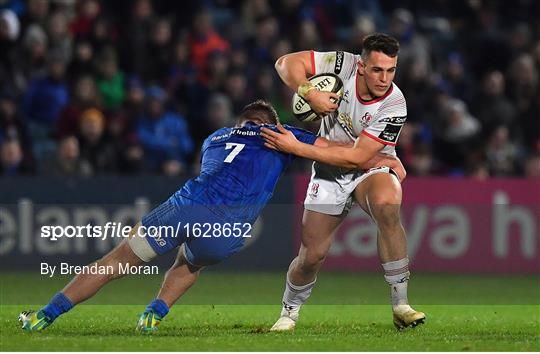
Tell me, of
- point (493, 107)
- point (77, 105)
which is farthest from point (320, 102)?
point (493, 107)

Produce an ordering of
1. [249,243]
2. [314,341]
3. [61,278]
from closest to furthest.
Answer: [314,341]
[61,278]
[249,243]

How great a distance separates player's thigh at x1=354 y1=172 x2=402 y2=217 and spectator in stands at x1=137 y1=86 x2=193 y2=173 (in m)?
6.45

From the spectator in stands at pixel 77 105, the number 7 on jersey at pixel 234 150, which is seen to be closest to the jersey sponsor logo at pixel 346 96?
the number 7 on jersey at pixel 234 150

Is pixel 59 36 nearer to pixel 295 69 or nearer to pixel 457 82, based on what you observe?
pixel 457 82

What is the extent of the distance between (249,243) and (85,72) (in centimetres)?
319

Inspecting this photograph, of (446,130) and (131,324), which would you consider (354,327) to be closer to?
(131,324)

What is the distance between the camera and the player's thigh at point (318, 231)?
899 cm

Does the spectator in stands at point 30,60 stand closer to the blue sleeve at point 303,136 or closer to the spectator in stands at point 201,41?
the spectator in stands at point 201,41

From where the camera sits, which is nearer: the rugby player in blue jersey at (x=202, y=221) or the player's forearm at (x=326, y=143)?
the rugby player in blue jersey at (x=202, y=221)

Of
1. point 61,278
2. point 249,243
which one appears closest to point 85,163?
point 249,243

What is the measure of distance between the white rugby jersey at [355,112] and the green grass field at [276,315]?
1452 millimetres

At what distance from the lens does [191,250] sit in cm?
844

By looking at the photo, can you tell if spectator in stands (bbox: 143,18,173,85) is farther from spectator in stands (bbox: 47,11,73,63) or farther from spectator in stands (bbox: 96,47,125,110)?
spectator in stands (bbox: 47,11,73,63)

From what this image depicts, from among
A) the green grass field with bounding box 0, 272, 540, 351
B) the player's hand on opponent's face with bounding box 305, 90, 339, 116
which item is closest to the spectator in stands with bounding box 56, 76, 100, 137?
the green grass field with bounding box 0, 272, 540, 351
